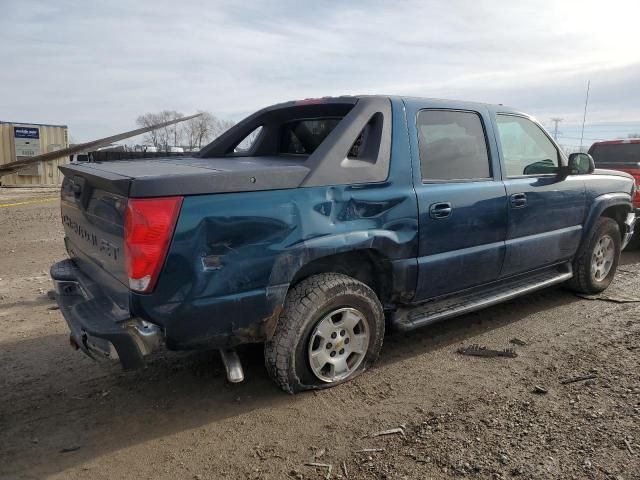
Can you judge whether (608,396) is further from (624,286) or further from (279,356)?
(624,286)

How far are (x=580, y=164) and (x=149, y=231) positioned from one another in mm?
3919

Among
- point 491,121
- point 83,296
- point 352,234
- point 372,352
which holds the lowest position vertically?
point 372,352

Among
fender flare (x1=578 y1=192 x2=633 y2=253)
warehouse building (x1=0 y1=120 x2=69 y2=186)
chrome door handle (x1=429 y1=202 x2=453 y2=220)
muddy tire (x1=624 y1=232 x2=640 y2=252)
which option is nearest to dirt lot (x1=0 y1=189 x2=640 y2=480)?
fender flare (x1=578 y1=192 x2=633 y2=253)

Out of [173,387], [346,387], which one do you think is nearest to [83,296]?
[173,387]

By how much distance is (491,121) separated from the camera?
4141mm

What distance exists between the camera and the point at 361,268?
3516mm

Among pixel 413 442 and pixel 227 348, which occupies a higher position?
pixel 227 348

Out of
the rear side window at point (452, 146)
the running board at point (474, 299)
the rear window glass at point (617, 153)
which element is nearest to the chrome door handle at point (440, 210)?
the rear side window at point (452, 146)

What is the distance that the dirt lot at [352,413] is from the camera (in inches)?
102

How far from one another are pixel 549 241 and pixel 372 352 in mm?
2087

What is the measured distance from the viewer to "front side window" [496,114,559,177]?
4230 millimetres

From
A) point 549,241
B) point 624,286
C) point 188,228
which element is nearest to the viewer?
point 188,228

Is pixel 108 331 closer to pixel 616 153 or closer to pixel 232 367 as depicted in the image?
pixel 232 367

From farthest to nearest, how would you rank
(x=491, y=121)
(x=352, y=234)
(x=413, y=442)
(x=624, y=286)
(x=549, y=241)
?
(x=624, y=286) < (x=549, y=241) < (x=491, y=121) < (x=352, y=234) < (x=413, y=442)
